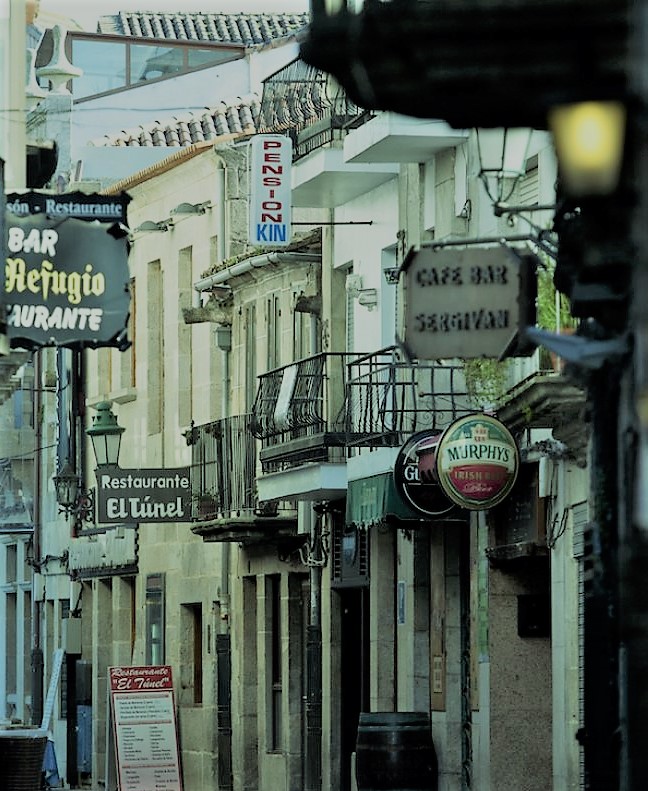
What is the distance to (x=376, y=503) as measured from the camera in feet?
82.7

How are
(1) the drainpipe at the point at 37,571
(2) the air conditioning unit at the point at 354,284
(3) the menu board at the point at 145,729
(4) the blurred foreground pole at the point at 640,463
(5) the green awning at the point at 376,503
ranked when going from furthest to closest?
(1) the drainpipe at the point at 37,571 → (3) the menu board at the point at 145,729 → (2) the air conditioning unit at the point at 354,284 → (5) the green awning at the point at 376,503 → (4) the blurred foreground pole at the point at 640,463

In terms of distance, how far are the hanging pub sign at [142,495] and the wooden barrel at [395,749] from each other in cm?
765

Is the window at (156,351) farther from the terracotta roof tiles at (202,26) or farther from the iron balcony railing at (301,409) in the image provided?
the terracotta roof tiles at (202,26)

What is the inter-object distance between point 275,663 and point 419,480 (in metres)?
9.04

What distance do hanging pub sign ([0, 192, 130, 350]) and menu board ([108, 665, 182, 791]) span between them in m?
13.2

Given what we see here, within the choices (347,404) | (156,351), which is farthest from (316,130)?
(156,351)

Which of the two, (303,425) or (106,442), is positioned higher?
(106,442)

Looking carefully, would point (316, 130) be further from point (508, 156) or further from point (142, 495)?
point (508, 156)

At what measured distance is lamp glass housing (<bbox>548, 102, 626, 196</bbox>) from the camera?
9.04m

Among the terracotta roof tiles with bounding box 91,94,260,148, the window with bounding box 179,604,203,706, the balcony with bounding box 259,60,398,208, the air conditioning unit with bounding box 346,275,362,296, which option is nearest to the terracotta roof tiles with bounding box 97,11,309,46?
the terracotta roof tiles with bounding box 91,94,260,148

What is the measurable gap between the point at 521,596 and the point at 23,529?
21943 mm

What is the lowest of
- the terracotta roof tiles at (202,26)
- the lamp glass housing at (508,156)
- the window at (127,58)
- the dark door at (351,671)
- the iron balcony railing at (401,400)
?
the dark door at (351,671)

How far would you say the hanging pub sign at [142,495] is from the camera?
3112cm

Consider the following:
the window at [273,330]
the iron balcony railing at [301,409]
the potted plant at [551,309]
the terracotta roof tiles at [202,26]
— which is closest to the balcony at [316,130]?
the iron balcony railing at [301,409]
